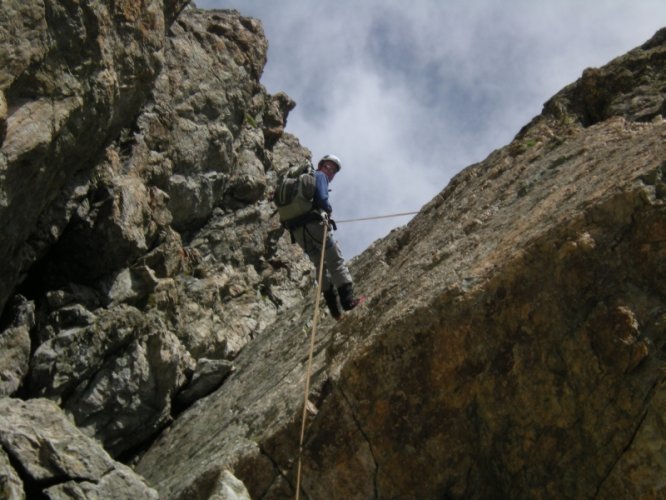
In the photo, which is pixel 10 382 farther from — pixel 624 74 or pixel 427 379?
pixel 624 74

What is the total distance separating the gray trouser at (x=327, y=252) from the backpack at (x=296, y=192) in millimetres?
310

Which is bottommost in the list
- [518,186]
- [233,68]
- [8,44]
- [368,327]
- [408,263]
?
[368,327]

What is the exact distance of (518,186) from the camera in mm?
13109

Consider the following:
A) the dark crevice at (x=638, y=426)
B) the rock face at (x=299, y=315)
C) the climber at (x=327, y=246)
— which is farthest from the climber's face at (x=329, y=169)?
the dark crevice at (x=638, y=426)

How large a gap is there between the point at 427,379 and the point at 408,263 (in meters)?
3.86

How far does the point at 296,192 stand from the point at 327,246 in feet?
3.78

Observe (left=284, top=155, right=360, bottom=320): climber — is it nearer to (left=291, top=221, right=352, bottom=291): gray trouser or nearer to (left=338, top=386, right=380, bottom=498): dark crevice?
(left=291, top=221, right=352, bottom=291): gray trouser

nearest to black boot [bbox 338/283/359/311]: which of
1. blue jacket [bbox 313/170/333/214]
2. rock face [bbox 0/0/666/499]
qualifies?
rock face [bbox 0/0/666/499]

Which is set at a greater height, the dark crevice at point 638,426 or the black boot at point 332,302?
the black boot at point 332,302

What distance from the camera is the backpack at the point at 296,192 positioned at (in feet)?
45.9

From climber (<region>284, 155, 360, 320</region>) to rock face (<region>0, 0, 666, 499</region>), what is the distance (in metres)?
0.62

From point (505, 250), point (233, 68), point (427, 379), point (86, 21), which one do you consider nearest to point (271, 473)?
point (427, 379)

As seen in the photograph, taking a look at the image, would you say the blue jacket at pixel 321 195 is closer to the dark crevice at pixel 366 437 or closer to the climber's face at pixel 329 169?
the climber's face at pixel 329 169

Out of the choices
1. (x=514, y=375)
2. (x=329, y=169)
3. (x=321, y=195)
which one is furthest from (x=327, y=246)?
(x=514, y=375)
